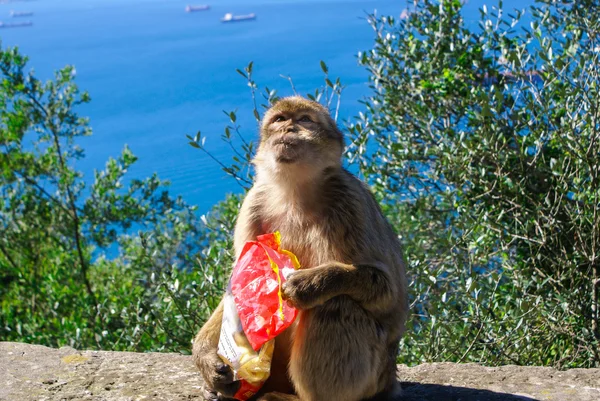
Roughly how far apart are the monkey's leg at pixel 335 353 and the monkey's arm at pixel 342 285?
6 cm

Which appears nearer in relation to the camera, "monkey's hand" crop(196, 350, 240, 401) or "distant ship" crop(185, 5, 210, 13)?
"monkey's hand" crop(196, 350, 240, 401)

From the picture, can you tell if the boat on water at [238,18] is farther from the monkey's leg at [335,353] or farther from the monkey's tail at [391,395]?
the monkey's leg at [335,353]

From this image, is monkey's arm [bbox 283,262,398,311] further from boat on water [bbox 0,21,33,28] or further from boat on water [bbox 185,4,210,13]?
boat on water [bbox 0,21,33,28]

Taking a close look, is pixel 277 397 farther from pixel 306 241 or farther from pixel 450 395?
pixel 450 395

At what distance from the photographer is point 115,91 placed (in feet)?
67.6

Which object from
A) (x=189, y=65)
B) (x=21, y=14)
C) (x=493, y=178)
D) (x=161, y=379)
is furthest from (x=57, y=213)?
(x=21, y=14)

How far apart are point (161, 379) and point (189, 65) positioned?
19.3 m

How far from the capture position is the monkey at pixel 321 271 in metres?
2.65

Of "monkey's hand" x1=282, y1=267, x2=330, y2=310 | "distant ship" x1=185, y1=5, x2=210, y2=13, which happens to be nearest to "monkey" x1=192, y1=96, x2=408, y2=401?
"monkey's hand" x1=282, y1=267, x2=330, y2=310

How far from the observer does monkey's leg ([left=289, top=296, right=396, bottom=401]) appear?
264 cm

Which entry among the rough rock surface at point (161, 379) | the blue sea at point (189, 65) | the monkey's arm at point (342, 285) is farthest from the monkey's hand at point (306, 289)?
the blue sea at point (189, 65)

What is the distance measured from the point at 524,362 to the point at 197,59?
62.7 ft

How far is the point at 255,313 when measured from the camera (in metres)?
2.70

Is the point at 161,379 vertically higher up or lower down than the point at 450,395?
higher up
